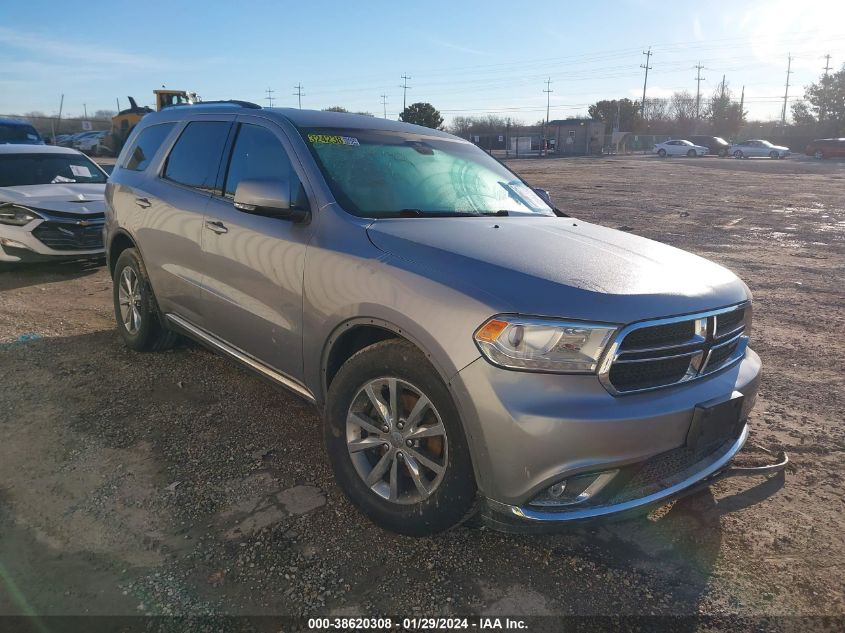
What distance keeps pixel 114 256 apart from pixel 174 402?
1.85 metres

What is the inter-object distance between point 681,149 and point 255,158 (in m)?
57.7

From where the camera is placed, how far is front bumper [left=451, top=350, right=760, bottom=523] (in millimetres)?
2242

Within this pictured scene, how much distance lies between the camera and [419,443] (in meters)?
2.66

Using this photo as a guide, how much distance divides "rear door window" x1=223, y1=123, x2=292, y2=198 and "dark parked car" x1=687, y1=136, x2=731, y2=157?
6003 cm

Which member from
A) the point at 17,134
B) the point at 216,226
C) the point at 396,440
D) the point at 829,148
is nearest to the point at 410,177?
the point at 216,226

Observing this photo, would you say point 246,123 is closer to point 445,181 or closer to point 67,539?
point 445,181

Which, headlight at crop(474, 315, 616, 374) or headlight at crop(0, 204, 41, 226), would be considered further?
headlight at crop(0, 204, 41, 226)

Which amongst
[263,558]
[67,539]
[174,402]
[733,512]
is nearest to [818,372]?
[733,512]

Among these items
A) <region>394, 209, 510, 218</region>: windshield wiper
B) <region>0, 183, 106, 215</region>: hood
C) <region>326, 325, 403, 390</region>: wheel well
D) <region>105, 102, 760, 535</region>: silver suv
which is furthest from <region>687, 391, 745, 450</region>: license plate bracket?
<region>0, 183, 106, 215</region>: hood

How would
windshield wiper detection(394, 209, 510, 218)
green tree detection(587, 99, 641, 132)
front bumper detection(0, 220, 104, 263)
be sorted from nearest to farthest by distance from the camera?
windshield wiper detection(394, 209, 510, 218) < front bumper detection(0, 220, 104, 263) < green tree detection(587, 99, 641, 132)

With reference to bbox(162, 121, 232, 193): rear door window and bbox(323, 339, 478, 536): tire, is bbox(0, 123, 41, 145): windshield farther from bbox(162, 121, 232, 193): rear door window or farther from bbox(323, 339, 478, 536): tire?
bbox(323, 339, 478, 536): tire

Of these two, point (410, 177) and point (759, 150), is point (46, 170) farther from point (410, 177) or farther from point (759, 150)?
point (759, 150)

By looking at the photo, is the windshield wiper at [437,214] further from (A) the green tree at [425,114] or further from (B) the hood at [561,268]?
(A) the green tree at [425,114]

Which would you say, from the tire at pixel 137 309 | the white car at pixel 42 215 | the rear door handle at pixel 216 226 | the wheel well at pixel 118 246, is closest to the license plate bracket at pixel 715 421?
the rear door handle at pixel 216 226
